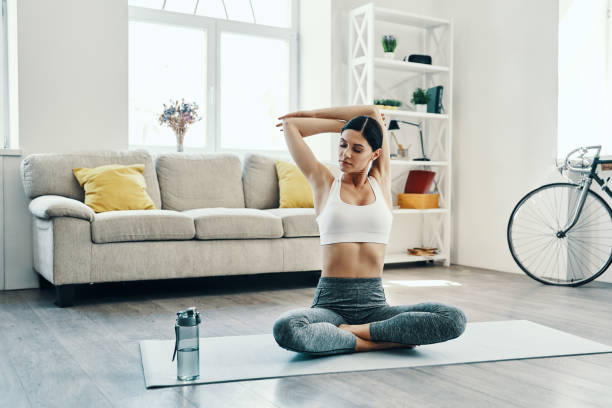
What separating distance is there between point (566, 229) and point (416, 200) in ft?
3.98

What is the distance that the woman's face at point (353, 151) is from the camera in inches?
87.0

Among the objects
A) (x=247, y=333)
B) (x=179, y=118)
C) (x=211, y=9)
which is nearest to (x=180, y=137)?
(x=179, y=118)

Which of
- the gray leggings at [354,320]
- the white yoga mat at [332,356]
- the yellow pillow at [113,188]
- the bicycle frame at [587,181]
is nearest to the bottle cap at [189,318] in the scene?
the white yoga mat at [332,356]

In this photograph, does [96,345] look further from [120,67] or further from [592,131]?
[592,131]

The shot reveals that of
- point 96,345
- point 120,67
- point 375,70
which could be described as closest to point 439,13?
point 375,70

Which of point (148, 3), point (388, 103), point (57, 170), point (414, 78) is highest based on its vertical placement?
point (148, 3)

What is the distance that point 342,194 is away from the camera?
2.27 metres

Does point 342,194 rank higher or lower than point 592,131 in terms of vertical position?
lower

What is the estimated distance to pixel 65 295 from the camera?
331 cm

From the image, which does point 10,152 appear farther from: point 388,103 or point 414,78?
point 414,78

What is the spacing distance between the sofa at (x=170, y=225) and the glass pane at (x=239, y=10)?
51.2 inches

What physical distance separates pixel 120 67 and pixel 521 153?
294cm

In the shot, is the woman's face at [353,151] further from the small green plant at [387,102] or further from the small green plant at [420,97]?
the small green plant at [420,97]

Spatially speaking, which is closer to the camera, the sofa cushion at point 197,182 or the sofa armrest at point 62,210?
the sofa armrest at point 62,210
